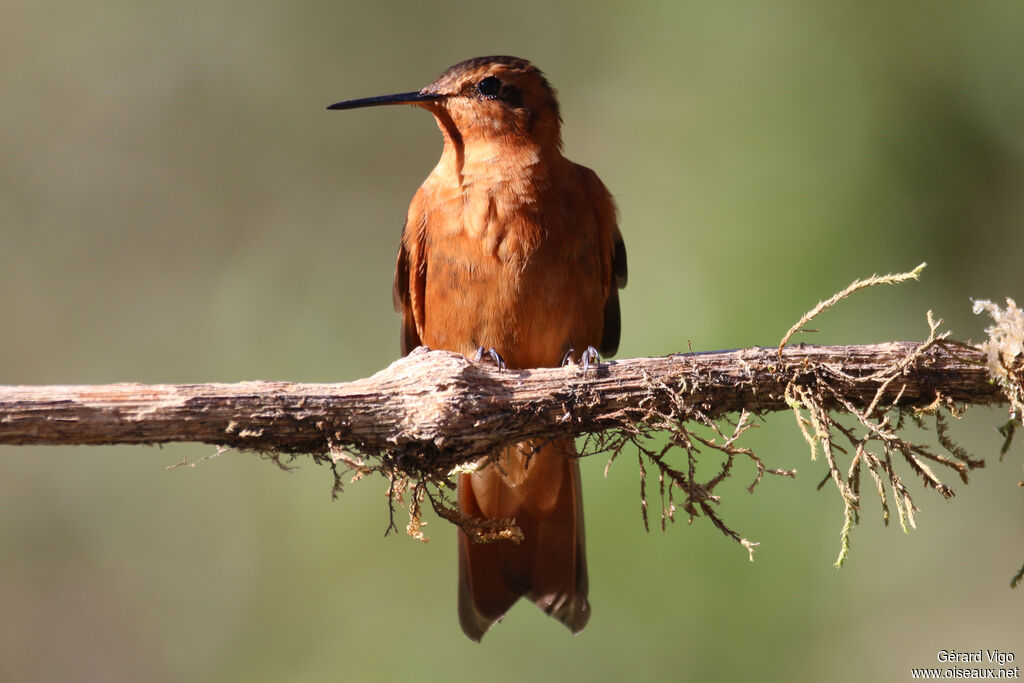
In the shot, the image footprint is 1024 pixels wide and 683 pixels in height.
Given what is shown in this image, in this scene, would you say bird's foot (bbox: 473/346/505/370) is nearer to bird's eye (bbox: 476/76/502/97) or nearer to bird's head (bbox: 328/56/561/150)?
bird's head (bbox: 328/56/561/150)

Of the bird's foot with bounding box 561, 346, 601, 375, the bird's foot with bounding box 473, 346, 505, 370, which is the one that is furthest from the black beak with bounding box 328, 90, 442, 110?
the bird's foot with bounding box 561, 346, 601, 375

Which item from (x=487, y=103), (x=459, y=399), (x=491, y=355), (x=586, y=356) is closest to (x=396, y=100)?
(x=487, y=103)

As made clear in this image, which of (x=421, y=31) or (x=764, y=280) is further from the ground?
(x=421, y=31)

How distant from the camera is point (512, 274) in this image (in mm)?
4188

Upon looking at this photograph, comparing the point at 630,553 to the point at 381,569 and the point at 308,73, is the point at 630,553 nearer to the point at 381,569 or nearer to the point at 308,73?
the point at 381,569

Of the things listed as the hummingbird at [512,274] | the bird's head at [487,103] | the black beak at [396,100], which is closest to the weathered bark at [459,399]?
the hummingbird at [512,274]

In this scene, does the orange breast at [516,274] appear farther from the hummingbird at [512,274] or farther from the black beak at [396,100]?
the black beak at [396,100]

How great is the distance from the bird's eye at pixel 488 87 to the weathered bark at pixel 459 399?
5.94 ft

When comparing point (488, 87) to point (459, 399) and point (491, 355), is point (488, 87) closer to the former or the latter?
point (491, 355)

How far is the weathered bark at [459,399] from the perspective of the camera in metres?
2.65

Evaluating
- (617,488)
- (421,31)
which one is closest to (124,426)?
(617,488)

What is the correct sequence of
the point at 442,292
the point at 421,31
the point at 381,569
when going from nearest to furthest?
the point at 442,292, the point at 381,569, the point at 421,31

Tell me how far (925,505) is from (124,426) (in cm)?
456

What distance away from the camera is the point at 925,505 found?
5.60 metres
